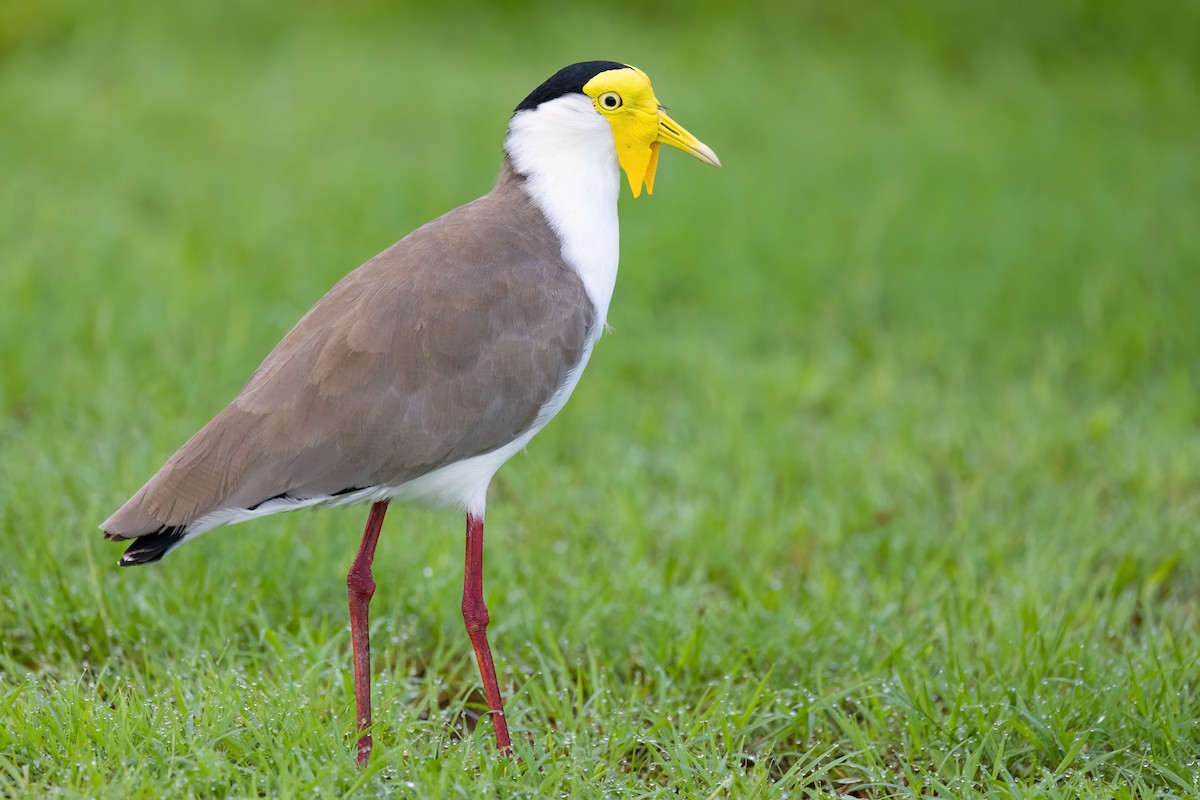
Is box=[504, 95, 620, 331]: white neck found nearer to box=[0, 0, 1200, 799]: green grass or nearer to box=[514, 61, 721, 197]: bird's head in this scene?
box=[514, 61, 721, 197]: bird's head

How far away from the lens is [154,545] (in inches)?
129

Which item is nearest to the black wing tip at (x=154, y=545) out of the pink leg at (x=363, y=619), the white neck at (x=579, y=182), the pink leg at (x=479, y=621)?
the pink leg at (x=363, y=619)

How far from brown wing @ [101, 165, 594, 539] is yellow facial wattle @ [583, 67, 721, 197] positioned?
0.99 ft

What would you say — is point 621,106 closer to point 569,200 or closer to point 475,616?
point 569,200

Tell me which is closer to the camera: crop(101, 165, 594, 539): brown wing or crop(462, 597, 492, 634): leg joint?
crop(101, 165, 594, 539): brown wing

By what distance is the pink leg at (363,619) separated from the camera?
11.4ft

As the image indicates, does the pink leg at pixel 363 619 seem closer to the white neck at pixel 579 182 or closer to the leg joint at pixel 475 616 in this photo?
the leg joint at pixel 475 616

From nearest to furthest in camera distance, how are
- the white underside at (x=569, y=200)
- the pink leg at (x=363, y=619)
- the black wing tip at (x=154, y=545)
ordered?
the black wing tip at (x=154, y=545) → the pink leg at (x=363, y=619) → the white underside at (x=569, y=200)

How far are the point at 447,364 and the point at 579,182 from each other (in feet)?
2.02

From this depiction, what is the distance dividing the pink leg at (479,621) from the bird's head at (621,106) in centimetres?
99

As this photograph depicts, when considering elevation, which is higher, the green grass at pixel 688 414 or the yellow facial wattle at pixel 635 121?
the yellow facial wattle at pixel 635 121

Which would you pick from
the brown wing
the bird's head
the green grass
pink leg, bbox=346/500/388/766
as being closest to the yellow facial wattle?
the bird's head

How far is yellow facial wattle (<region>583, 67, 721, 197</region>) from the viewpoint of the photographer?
3.61 meters

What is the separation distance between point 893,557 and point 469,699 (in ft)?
5.56
